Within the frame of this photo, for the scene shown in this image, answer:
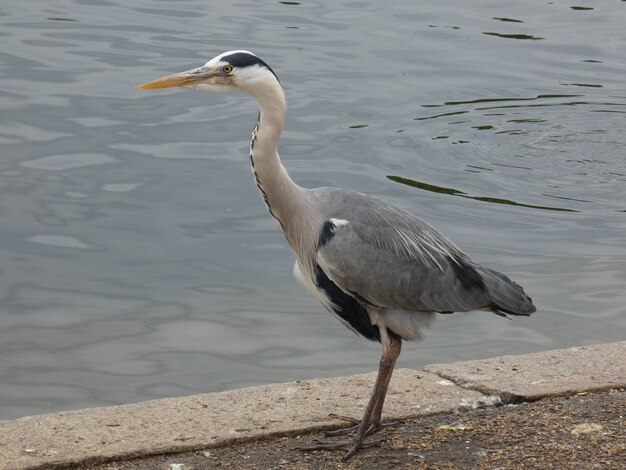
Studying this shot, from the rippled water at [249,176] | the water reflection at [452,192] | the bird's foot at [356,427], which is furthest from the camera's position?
the water reflection at [452,192]

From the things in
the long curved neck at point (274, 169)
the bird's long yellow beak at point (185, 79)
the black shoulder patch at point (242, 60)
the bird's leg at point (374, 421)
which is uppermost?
the black shoulder patch at point (242, 60)

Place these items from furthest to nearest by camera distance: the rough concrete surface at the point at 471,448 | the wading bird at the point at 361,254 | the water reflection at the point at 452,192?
the water reflection at the point at 452,192 → the wading bird at the point at 361,254 → the rough concrete surface at the point at 471,448

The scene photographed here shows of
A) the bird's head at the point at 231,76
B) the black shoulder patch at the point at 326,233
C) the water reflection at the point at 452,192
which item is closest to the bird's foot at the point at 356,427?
the black shoulder patch at the point at 326,233

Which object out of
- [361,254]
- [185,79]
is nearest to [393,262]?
[361,254]

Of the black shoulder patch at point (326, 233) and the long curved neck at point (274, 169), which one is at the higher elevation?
the long curved neck at point (274, 169)

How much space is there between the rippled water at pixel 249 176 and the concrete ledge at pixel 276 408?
156 centimetres

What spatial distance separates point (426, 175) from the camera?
37.3 ft

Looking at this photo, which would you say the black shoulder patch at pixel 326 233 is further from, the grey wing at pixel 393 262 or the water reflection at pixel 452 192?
the water reflection at pixel 452 192

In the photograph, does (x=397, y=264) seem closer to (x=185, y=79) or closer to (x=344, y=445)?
(x=344, y=445)

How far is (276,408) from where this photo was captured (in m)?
5.77

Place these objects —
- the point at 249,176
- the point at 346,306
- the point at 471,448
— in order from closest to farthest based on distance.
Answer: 1. the point at 471,448
2. the point at 346,306
3. the point at 249,176

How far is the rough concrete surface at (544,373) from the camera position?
593 centimetres

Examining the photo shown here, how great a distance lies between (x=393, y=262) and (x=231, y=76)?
1.13 m

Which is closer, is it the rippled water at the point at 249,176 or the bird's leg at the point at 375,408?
the bird's leg at the point at 375,408
